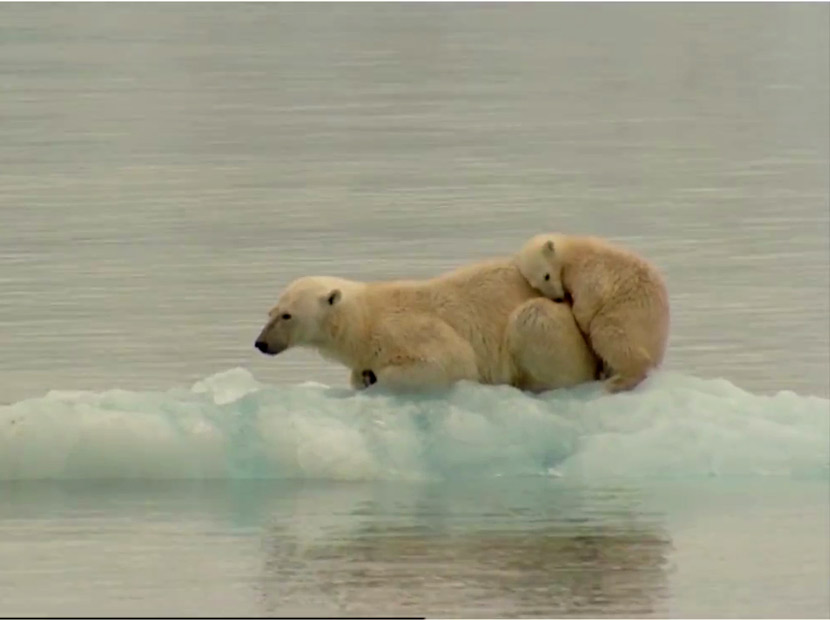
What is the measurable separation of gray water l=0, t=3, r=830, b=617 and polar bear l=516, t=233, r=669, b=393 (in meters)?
0.75

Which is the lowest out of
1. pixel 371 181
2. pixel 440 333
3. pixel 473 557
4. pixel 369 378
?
pixel 371 181

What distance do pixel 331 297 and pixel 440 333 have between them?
1.53 feet

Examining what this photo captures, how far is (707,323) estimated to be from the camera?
14.4 m

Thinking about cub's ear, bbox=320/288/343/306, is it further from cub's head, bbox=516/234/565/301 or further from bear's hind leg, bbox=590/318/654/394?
bear's hind leg, bbox=590/318/654/394

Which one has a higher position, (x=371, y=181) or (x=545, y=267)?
(x=545, y=267)

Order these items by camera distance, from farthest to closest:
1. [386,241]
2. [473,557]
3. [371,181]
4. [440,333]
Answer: [371,181] → [386,241] → [440,333] → [473,557]

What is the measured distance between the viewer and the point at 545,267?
1151cm

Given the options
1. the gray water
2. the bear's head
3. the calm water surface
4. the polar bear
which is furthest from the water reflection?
the calm water surface

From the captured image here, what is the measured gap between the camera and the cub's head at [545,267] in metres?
11.5

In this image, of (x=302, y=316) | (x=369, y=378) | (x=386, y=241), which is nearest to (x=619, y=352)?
(x=369, y=378)

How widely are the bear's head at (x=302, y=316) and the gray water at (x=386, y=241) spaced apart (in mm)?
794

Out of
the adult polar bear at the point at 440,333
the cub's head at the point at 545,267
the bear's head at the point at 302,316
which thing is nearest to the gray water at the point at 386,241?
the adult polar bear at the point at 440,333

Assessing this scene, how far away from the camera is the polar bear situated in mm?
11414

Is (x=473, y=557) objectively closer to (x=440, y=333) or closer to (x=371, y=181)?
(x=440, y=333)
